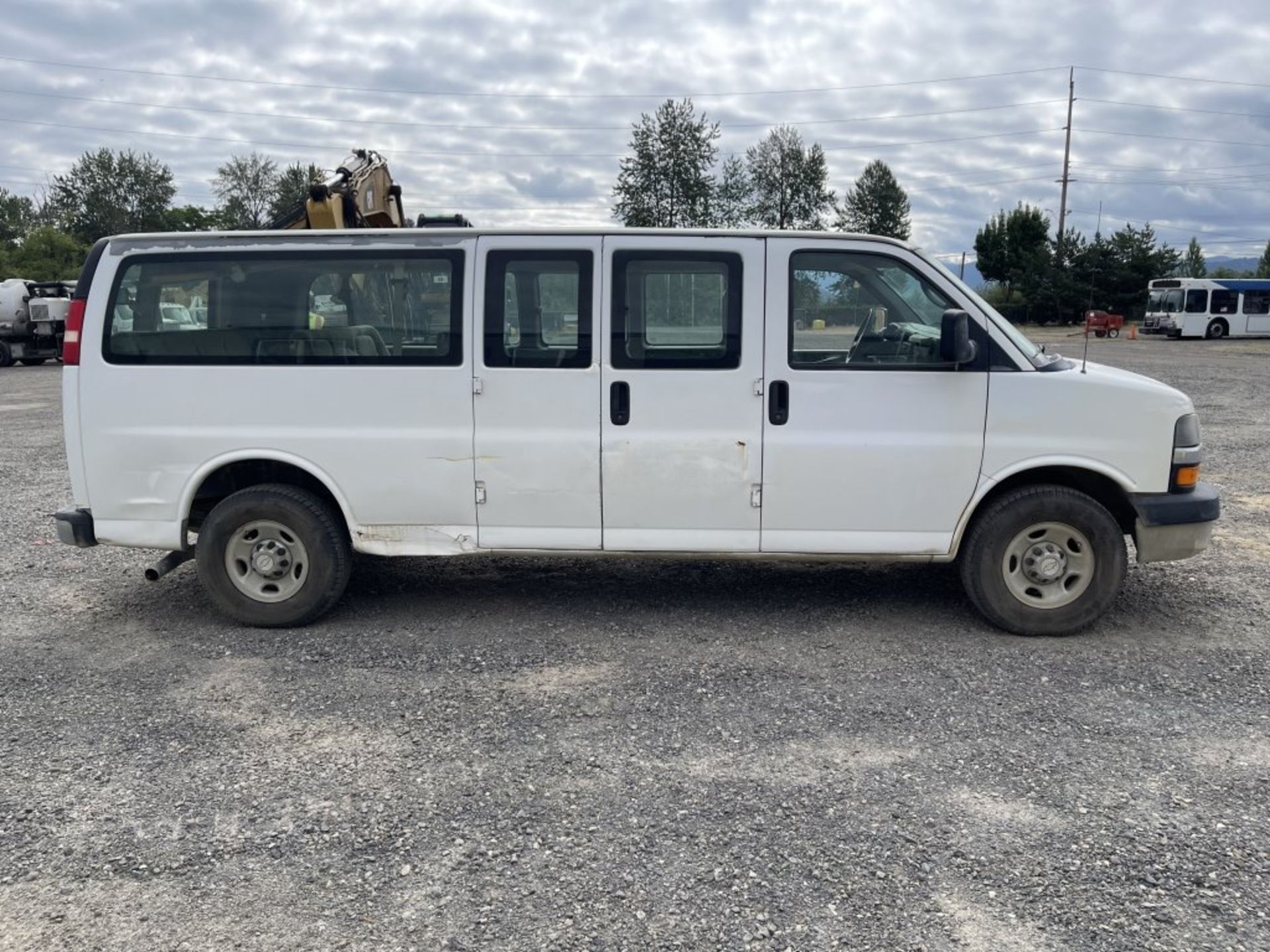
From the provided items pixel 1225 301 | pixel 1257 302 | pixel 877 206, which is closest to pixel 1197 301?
pixel 1225 301

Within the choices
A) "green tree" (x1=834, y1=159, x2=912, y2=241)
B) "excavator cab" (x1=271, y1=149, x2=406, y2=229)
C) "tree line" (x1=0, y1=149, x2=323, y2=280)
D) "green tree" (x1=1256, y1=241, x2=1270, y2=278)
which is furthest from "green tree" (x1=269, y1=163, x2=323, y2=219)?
"green tree" (x1=1256, y1=241, x2=1270, y2=278)

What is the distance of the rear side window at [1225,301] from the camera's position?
44.4 meters

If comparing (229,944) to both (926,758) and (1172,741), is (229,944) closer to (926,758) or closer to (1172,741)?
(926,758)

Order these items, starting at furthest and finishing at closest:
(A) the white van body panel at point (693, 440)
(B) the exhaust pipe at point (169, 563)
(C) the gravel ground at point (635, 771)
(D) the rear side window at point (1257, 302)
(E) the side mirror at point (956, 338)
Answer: (D) the rear side window at point (1257, 302)
(B) the exhaust pipe at point (169, 563)
(A) the white van body panel at point (693, 440)
(E) the side mirror at point (956, 338)
(C) the gravel ground at point (635, 771)

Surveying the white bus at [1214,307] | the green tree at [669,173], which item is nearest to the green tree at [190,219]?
the green tree at [669,173]

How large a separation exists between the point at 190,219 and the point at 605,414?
6561 cm

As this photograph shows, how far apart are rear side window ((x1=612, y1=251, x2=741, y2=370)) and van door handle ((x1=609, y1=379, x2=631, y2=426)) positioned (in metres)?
0.10

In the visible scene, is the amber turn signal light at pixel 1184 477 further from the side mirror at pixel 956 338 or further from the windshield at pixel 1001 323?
the side mirror at pixel 956 338

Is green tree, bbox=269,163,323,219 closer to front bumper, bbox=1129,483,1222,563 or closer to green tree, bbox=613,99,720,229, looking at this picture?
green tree, bbox=613,99,720,229

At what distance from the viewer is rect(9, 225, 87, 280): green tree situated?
1984 inches

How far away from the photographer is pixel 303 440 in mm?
5402

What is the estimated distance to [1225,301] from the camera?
44.6 meters

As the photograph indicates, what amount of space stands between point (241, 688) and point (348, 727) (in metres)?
0.80

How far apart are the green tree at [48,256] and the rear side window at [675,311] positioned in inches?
2110
